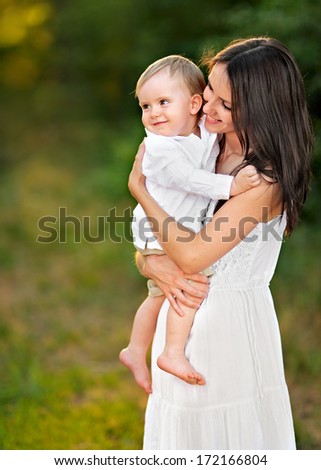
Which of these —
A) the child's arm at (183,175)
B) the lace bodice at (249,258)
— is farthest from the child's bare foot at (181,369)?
the child's arm at (183,175)

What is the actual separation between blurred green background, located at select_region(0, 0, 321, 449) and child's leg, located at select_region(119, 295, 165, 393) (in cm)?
138

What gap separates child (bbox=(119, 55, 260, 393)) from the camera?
7.61ft

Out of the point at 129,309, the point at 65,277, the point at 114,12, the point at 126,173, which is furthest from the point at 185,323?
the point at 114,12

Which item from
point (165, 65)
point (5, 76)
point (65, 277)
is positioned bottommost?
point (65, 277)

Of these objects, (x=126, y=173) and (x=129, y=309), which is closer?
(x=129, y=309)

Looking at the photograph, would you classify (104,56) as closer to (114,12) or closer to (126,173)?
(114,12)

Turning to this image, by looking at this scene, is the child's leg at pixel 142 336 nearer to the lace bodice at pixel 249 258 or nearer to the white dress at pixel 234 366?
the white dress at pixel 234 366

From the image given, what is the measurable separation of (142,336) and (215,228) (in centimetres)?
60

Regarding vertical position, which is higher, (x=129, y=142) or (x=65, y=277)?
(x=129, y=142)

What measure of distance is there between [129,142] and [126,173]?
100cm

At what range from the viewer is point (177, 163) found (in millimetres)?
2324

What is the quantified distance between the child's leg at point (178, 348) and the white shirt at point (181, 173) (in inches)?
9.6
